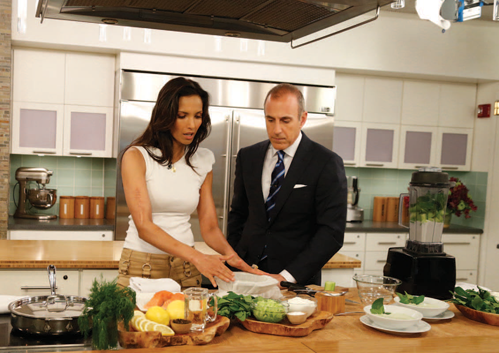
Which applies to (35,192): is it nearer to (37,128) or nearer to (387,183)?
(37,128)

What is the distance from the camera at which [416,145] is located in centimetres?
528

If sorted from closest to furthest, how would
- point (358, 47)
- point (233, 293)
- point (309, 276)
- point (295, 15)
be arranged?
point (233, 293) < point (295, 15) < point (309, 276) < point (358, 47)

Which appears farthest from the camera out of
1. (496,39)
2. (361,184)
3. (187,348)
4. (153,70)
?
(361,184)

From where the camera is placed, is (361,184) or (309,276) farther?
(361,184)

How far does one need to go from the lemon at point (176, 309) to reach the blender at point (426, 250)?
1.08m

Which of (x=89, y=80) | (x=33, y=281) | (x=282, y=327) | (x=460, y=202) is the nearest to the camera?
(x=282, y=327)

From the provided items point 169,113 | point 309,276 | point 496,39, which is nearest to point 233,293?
point 309,276

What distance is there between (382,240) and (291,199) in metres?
2.84

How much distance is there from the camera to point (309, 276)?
2242 millimetres

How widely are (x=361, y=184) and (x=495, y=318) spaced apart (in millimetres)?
3721

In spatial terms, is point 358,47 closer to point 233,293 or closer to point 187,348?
point 233,293

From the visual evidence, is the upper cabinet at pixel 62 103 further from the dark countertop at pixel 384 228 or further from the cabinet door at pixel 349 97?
the dark countertop at pixel 384 228

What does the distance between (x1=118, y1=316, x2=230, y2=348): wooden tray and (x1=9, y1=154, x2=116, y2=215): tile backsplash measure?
3.51m

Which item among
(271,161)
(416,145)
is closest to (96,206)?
(271,161)
